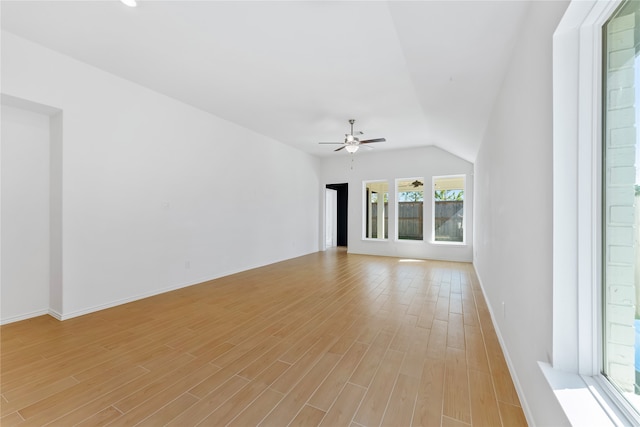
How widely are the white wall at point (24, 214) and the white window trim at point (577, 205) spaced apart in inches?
189

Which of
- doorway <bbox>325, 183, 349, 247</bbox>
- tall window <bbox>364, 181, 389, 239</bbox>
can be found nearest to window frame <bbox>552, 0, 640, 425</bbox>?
tall window <bbox>364, 181, 389, 239</bbox>

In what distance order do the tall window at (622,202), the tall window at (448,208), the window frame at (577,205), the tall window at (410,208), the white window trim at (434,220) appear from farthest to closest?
the tall window at (410,208) < the tall window at (448,208) < the white window trim at (434,220) < the window frame at (577,205) < the tall window at (622,202)

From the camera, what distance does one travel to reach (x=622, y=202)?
0.95 meters

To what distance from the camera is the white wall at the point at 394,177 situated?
21.4 ft

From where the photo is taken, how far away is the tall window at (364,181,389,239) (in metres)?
7.93

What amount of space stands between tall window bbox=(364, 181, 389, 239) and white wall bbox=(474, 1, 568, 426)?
5.53 metres

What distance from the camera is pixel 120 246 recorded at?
3459 millimetres

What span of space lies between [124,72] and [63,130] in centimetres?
104

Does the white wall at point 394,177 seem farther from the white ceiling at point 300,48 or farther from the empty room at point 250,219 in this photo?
the white ceiling at point 300,48

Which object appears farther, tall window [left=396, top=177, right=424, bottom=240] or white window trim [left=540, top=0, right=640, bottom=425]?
tall window [left=396, top=177, right=424, bottom=240]

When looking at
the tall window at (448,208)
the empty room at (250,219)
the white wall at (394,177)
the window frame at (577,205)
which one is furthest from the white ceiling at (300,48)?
the tall window at (448,208)

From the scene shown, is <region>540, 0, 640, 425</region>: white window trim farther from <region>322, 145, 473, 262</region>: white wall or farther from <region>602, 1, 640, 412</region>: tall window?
<region>322, 145, 473, 262</region>: white wall

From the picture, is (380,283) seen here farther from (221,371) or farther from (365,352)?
(221,371)

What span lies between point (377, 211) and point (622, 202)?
23.7 ft
